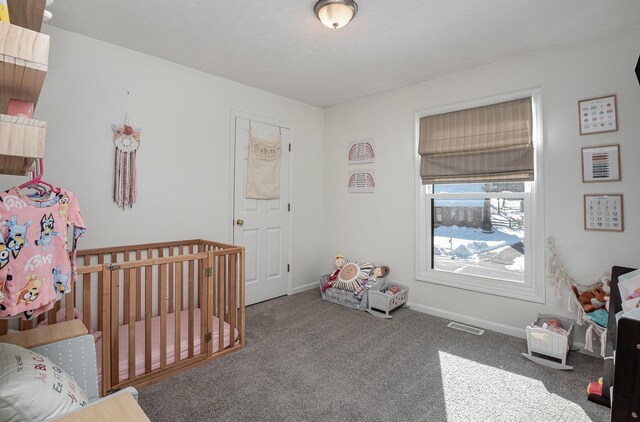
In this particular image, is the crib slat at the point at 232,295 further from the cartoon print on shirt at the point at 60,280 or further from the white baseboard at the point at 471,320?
the white baseboard at the point at 471,320

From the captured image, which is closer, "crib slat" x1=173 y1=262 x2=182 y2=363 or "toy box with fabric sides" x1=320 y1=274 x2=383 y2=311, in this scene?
"crib slat" x1=173 y1=262 x2=182 y2=363

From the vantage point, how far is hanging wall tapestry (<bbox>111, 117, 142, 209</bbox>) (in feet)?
8.46

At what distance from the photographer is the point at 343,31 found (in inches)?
92.2

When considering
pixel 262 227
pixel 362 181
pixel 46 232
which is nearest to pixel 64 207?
pixel 46 232

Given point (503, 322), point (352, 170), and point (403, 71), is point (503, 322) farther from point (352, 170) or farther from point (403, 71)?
point (403, 71)

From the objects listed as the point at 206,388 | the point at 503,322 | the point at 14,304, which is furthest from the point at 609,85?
the point at 14,304

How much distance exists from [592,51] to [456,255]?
2003mm

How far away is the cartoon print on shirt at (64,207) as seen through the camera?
1.45 meters

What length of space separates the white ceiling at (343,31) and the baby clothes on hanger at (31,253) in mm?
1502

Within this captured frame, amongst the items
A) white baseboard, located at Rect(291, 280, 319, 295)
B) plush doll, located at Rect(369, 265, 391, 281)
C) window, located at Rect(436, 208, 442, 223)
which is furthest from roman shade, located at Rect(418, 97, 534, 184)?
white baseboard, located at Rect(291, 280, 319, 295)

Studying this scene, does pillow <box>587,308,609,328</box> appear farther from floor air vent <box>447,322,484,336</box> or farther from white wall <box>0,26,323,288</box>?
white wall <box>0,26,323,288</box>

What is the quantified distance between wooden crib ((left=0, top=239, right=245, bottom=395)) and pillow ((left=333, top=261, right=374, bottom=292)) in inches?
53.7

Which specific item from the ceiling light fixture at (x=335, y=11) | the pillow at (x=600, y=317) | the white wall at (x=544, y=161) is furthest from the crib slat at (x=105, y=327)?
the pillow at (x=600, y=317)

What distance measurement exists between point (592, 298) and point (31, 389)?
3.14 metres
